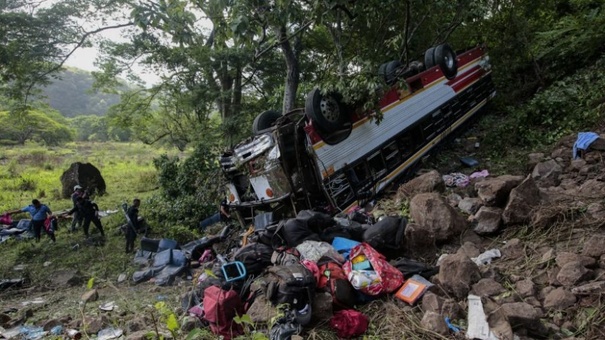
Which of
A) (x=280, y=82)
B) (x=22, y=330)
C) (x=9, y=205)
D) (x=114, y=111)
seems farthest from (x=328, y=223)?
(x=9, y=205)

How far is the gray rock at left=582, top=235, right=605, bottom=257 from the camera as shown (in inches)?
113

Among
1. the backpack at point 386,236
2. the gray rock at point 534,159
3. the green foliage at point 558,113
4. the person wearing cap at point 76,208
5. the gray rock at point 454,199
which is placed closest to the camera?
the backpack at point 386,236

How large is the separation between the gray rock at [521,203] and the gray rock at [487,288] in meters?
1.06

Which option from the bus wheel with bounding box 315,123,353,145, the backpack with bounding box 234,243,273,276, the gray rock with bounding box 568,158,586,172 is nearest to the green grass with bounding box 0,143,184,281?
the backpack with bounding box 234,243,273,276

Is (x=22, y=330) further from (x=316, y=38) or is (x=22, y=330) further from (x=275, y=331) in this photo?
(x=316, y=38)

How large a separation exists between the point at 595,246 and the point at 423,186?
2.16m

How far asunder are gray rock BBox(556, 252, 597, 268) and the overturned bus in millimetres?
2583

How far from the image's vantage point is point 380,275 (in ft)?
10.4

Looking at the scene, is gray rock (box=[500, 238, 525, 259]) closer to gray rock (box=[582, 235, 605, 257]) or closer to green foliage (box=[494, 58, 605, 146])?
gray rock (box=[582, 235, 605, 257])

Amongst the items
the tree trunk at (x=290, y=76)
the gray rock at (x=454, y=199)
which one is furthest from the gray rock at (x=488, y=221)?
the tree trunk at (x=290, y=76)

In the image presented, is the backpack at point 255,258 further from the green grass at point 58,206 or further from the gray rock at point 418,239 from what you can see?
the green grass at point 58,206

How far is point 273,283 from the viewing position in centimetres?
298

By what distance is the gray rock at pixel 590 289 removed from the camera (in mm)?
2514

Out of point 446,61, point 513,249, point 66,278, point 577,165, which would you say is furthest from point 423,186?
point 66,278
